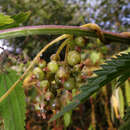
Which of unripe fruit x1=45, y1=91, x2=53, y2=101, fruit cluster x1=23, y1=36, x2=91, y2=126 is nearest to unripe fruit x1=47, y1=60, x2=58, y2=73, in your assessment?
fruit cluster x1=23, y1=36, x2=91, y2=126

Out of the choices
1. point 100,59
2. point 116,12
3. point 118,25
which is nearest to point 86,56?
point 100,59

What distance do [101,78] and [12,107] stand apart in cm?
38

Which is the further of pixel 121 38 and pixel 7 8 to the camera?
pixel 7 8

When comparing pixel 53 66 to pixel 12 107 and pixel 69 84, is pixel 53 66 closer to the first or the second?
pixel 69 84

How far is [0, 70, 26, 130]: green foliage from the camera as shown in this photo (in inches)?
27.0

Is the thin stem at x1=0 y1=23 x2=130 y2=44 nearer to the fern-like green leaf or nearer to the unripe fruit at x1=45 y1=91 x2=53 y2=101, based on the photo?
the fern-like green leaf

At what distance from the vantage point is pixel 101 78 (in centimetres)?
47

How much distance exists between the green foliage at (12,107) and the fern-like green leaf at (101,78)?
303 mm

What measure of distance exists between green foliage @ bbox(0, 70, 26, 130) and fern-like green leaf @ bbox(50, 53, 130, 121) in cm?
30

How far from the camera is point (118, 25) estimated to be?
2625 millimetres

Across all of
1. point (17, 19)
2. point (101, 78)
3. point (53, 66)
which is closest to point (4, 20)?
point (17, 19)

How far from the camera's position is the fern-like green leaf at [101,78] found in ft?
1.39

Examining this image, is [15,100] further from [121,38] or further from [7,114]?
[121,38]

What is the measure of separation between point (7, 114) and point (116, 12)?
241 centimetres
